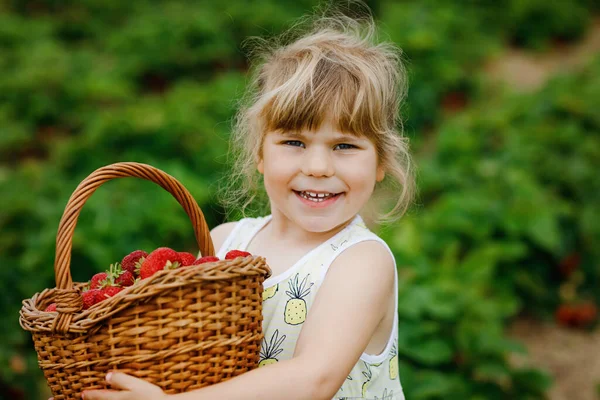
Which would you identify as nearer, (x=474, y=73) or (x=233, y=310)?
(x=233, y=310)

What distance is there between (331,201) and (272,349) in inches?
16.8

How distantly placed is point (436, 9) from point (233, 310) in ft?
27.0

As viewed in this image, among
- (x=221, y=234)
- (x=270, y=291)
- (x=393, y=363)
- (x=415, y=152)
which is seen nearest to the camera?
(x=270, y=291)

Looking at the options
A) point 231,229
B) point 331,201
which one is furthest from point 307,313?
point 231,229

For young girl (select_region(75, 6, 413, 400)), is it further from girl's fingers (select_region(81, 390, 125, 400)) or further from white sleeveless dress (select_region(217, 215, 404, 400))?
girl's fingers (select_region(81, 390, 125, 400))

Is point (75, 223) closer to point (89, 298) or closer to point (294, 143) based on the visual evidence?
point (89, 298)

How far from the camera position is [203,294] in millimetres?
1496

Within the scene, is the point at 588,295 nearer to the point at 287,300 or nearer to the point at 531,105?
the point at 531,105

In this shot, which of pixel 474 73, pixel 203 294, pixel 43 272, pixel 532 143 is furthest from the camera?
pixel 474 73

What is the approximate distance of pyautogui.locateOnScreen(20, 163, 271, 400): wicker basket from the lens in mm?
1458

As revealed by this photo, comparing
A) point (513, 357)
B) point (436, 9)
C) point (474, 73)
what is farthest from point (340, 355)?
point (436, 9)

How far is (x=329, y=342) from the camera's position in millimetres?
1645

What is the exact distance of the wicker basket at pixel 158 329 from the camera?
4.78ft

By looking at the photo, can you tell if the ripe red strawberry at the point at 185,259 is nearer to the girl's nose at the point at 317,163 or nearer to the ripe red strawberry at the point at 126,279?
the ripe red strawberry at the point at 126,279
